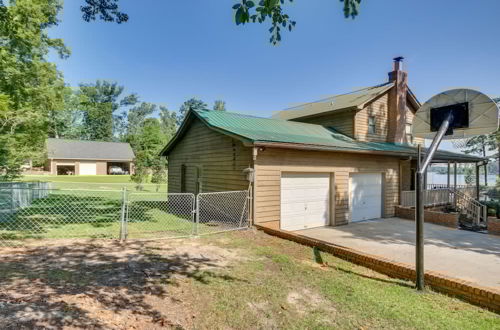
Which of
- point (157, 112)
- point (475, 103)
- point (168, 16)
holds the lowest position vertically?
point (475, 103)

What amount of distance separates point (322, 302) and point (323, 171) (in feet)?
21.1

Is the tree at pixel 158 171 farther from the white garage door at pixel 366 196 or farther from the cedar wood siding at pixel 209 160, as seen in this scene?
the white garage door at pixel 366 196

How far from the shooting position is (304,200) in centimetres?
978

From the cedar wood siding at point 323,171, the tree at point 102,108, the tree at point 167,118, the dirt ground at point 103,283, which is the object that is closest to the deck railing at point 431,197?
the cedar wood siding at point 323,171

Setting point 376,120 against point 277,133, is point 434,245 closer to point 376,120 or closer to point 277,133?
point 277,133

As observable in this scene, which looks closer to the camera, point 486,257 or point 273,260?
point 273,260

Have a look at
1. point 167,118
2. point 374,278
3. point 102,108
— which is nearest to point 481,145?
point 374,278

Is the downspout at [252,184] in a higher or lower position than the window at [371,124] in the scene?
lower

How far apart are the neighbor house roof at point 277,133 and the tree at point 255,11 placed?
13.6 ft

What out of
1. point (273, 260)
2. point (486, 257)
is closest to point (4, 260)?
point (273, 260)

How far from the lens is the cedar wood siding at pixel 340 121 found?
531 inches

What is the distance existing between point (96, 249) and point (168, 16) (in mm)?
11558

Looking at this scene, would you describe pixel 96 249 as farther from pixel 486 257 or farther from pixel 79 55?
pixel 79 55

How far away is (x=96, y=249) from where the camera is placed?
6.30 m
